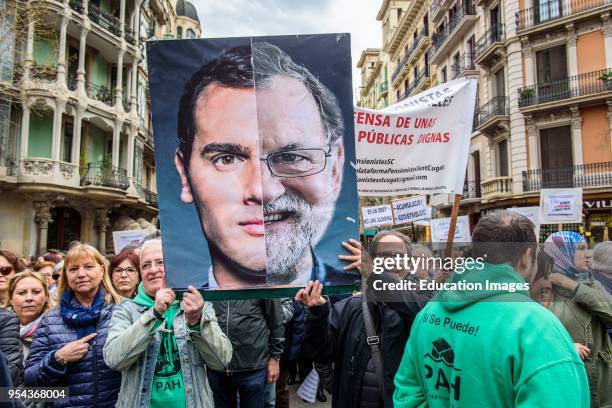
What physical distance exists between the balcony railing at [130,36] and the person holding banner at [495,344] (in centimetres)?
2506

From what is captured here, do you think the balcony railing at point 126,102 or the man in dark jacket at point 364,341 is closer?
the man in dark jacket at point 364,341

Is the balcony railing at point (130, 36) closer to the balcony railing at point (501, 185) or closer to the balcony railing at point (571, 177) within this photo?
the balcony railing at point (501, 185)

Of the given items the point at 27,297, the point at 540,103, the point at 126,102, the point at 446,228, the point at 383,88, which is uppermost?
the point at 383,88

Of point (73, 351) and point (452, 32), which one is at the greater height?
point (452, 32)

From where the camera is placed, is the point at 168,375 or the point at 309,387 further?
the point at 309,387

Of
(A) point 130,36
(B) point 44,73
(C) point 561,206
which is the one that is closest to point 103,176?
(B) point 44,73

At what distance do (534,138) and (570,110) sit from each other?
2.02 m

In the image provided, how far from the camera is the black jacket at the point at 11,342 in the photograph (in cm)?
328

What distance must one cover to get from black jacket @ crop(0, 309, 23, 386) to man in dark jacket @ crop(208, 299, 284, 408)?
1567 mm

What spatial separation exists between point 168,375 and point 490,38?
27.7 metres

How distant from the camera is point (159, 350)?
3018mm

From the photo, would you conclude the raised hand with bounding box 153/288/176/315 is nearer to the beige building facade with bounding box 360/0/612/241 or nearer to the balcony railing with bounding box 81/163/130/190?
the beige building facade with bounding box 360/0/612/241

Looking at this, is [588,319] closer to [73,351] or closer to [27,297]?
[73,351]

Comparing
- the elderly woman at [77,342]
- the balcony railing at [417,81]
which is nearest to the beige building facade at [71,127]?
the elderly woman at [77,342]
